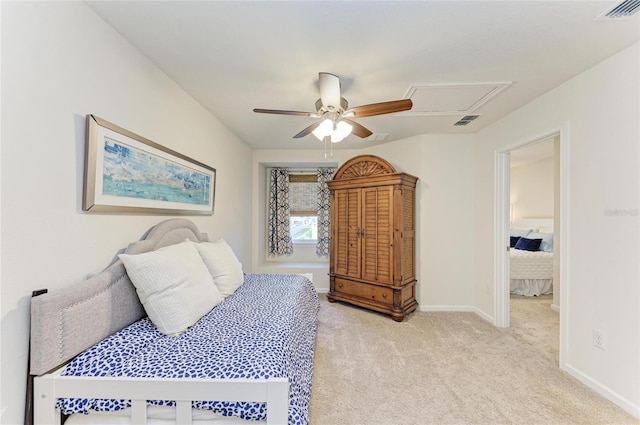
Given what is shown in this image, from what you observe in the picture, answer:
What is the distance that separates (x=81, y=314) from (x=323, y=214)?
11.9 feet

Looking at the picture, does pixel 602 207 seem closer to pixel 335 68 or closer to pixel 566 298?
pixel 566 298

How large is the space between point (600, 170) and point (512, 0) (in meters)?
1.41

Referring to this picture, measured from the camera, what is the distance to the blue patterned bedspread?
3.65 ft

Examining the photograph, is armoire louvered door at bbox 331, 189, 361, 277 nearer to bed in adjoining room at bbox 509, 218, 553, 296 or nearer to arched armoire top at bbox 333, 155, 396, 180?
arched armoire top at bbox 333, 155, 396, 180

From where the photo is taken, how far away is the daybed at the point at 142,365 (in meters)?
1.08

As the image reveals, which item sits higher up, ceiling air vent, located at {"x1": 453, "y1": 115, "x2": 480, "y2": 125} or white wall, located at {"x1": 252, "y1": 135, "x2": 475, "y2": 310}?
ceiling air vent, located at {"x1": 453, "y1": 115, "x2": 480, "y2": 125}

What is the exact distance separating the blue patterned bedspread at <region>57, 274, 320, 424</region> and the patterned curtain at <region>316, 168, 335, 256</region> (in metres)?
2.80

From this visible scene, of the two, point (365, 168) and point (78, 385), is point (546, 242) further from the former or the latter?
point (78, 385)

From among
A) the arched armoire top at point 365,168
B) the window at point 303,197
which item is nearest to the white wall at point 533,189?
the arched armoire top at point 365,168

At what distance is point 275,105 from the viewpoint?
8.29 ft

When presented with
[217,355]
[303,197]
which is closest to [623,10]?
[217,355]

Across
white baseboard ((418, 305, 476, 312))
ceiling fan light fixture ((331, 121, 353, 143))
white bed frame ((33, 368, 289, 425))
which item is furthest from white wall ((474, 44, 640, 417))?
white bed frame ((33, 368, 289, 425))

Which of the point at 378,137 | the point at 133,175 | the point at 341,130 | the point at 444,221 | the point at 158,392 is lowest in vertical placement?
the point at 158,392

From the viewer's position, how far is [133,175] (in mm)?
1671
